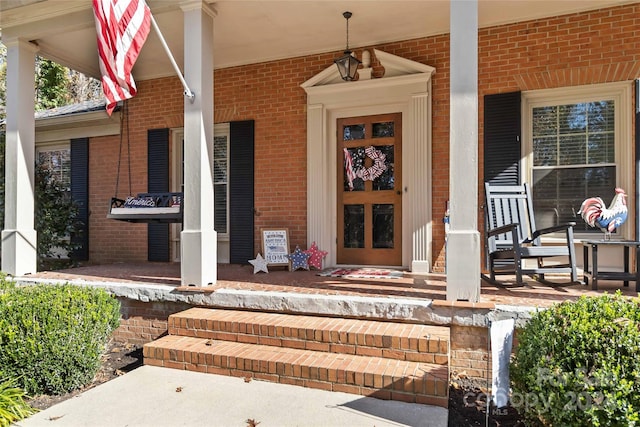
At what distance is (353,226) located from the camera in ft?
18.6

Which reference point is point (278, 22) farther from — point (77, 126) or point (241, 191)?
point (77, 126)

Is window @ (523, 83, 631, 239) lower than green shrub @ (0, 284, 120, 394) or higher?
higher

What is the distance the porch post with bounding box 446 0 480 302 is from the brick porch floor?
252 mm

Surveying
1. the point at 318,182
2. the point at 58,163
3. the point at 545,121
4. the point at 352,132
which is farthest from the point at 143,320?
the point at 545,121

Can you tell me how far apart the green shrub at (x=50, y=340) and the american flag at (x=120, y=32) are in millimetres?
2046

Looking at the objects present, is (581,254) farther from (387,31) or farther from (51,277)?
(51,277)

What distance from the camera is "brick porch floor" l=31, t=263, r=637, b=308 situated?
11.5 ft

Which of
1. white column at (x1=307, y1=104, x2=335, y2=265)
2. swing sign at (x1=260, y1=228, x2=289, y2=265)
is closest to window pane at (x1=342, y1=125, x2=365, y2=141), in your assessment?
white column at (x1=307, y1=104, x2=335, y2=265)

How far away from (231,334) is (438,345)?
1670 millimetres

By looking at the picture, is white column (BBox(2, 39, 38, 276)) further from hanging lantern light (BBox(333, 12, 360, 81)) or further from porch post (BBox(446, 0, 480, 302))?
porch post (BBox(446, 0, 480, 302))

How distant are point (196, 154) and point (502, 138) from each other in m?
3.51

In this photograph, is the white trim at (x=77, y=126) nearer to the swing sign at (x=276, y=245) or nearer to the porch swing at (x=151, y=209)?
the porch swing at (x=151, y=209)

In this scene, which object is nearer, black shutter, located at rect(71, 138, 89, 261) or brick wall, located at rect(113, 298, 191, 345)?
brick wall, located at rect(113, 298, 191, 345)

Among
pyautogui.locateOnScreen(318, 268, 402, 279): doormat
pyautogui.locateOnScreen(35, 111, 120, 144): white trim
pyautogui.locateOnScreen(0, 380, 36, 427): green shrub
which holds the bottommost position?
pyautogui.locateOnScreen(0, 380, 36, 427): green shrub
